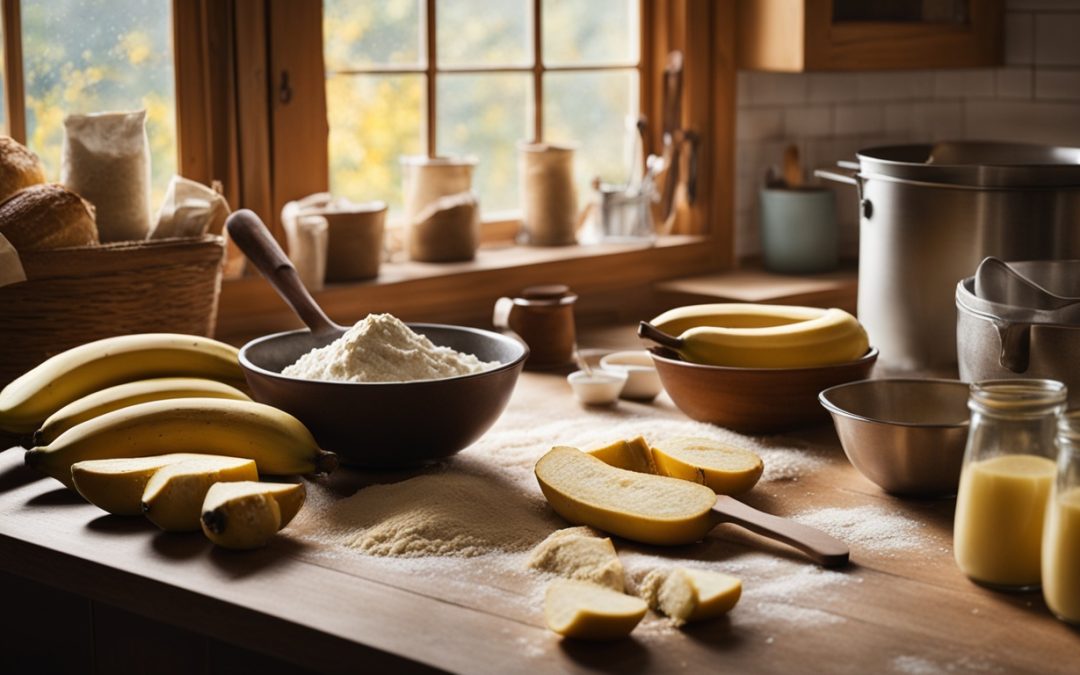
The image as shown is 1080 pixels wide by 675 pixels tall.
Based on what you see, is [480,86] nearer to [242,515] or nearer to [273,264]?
[273,264]

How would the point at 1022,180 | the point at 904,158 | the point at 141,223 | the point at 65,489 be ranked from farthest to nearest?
the point at 904,158, the point at 141,223, the point at 1022,180, the point at 65,489

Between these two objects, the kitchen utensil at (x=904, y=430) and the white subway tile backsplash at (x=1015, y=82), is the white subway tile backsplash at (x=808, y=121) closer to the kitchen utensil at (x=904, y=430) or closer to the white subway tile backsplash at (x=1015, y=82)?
the white subway tile backsplash at (x=1015, y=82)

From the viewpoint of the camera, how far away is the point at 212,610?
119cm

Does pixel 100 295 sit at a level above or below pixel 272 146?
below

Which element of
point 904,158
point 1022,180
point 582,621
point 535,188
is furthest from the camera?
point 535,188

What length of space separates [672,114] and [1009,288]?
136cm

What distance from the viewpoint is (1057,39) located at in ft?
9.64

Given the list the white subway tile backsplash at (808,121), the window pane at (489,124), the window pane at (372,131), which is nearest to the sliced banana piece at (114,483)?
the window pane at (372,131)

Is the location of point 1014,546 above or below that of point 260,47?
below

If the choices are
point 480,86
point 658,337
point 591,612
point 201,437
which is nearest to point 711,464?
point 658,337

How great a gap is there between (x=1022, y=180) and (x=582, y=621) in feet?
3.40

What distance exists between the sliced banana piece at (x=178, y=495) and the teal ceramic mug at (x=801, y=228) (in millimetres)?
1804

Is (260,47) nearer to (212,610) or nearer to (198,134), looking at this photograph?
(198,134)

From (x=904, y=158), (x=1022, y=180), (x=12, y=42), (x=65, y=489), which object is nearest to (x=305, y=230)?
(x=12, y=42)
